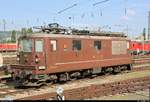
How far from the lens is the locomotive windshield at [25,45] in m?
19.9

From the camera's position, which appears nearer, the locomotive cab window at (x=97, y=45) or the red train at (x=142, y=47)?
the locomotive cab window at (x=97, y=45)

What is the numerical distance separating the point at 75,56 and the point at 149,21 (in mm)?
54488

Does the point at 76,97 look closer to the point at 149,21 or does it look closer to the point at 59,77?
the point at 59,77

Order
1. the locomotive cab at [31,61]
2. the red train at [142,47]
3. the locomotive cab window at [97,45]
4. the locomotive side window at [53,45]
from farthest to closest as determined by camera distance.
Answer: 1. the red train at [142,47]
2. the locomotive cab window at [97,45]
3. the locomotive side window at [53,45]
4. the locomotive cab at [31,61]

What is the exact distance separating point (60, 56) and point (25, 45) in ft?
6.70

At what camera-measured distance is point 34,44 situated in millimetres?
19641

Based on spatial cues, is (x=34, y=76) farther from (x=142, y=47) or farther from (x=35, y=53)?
(x=142, y=47)

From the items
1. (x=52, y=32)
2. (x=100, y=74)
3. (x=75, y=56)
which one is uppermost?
(x=52, y=32)

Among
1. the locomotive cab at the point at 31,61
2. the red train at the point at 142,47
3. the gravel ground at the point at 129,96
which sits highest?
the locomotive cab at the point at 31,61

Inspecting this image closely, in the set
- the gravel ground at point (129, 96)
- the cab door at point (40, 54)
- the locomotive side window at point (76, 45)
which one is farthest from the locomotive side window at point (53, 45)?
the gravel ground at point (129, 96)

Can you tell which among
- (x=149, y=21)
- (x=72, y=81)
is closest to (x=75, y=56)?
(x=72, y=81)

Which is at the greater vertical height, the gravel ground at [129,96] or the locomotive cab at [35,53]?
the locomotive cab at [35,53]

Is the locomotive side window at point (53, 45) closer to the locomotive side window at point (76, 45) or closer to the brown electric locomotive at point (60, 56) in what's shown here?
the brown electric locomotive at point (60, 56)

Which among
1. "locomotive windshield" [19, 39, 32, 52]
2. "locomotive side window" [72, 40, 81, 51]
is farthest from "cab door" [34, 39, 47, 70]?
"locomotive side window" [72, 40, 81, 51]
